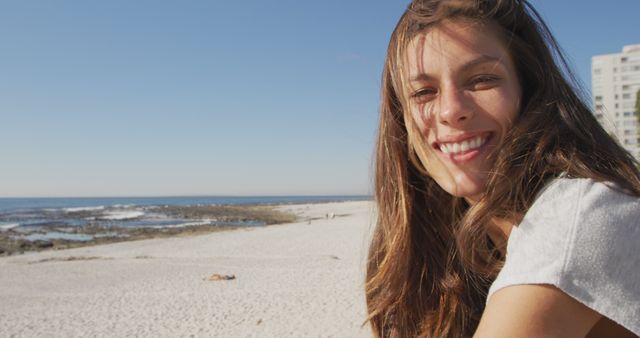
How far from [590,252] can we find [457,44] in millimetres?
710

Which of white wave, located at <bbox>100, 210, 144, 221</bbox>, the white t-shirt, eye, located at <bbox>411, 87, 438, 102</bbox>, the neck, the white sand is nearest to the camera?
the white t-shirt

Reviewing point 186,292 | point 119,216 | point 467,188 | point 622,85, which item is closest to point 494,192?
point 467,188

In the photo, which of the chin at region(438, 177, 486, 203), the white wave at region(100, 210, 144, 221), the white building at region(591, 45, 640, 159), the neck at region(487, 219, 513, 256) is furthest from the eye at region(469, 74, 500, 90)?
the white building at region(591, 45, 640, 159)

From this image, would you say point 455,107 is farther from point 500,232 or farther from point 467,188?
point 500,232

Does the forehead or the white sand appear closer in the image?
the forehead

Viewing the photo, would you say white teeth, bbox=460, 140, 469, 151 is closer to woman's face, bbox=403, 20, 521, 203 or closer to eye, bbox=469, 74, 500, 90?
woman's face, bbox=403, 20, 521, 203

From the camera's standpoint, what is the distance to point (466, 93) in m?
1.35

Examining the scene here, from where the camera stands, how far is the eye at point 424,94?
1.45 metres

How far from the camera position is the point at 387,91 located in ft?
5.70

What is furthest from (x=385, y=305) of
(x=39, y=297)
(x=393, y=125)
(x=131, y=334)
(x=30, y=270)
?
(x=30, y=270)

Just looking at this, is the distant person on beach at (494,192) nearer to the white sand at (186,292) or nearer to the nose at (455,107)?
the nose at (455,107)

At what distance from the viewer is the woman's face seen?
52.6 inches

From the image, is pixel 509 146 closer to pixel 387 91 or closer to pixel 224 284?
pixel 387 91

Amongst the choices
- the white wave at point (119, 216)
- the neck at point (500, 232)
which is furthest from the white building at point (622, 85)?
the neck at point (500, 232)
